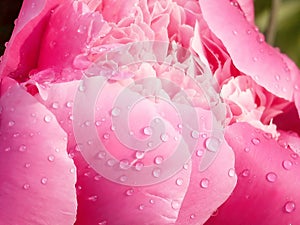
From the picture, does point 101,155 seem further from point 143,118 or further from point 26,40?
point 26,40

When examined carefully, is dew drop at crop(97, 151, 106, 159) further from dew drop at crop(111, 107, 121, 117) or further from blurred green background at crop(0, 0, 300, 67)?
blurred green background at crop(0, 0, 300, 67)

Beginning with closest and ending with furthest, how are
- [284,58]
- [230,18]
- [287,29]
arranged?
[230,18] < [284,58] < [287,29]

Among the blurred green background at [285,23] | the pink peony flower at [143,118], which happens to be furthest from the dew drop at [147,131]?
the blurred green background at [285,23]

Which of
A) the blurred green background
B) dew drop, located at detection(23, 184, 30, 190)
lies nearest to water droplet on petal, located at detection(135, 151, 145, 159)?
dew drop, located at detection(23, 184, 30, 190)

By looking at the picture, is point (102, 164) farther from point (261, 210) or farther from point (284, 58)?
point (284, 58)

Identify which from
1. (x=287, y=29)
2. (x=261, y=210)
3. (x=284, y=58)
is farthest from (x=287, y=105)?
(x=287, y=29)

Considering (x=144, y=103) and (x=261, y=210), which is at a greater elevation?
(x=144, y=103)
